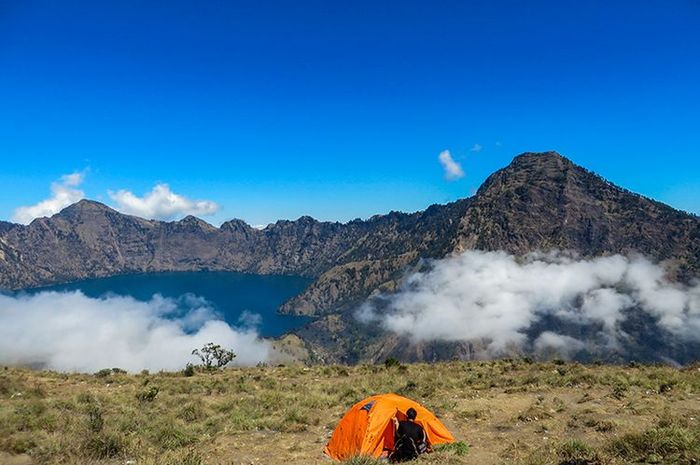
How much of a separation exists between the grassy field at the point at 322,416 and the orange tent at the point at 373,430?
2.99 feet

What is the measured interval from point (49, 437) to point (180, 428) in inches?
185

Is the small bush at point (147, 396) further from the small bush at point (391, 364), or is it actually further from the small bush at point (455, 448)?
the small bush at point (391, 364)

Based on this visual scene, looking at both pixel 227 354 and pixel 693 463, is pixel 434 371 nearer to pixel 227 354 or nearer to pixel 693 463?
pixel 693 463

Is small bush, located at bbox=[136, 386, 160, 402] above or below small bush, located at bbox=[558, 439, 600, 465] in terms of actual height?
below

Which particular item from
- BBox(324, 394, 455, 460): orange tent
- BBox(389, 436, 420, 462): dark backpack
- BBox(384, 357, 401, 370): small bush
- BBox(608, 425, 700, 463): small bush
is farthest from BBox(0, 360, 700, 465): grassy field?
BBox(384, 357, 401, 370): small bush

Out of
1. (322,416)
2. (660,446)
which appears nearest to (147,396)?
(322,416)

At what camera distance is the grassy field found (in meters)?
14.4

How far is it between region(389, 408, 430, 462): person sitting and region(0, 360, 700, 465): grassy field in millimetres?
630

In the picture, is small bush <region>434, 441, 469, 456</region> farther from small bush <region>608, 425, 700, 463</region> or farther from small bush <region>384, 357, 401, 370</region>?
small bush <region>384, 357, 401, 370</region>

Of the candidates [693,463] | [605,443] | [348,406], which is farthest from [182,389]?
[693,463]

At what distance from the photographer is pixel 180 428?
63.0 ft

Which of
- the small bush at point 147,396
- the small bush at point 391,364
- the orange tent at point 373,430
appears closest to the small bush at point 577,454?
the orange tent at point 373,430

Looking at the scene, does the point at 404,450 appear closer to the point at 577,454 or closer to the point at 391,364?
the point at 577,454

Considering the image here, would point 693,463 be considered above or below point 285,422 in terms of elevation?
above
